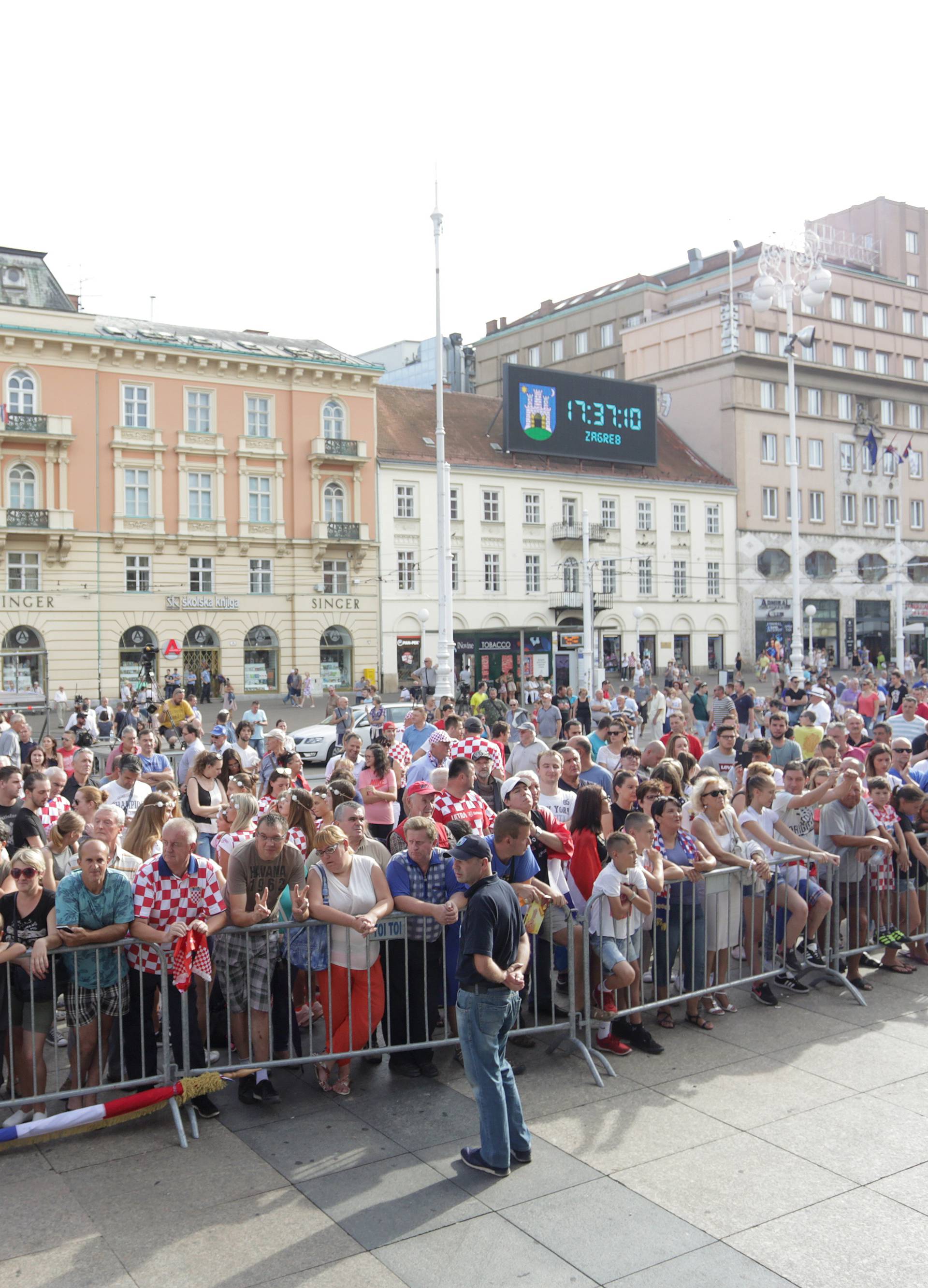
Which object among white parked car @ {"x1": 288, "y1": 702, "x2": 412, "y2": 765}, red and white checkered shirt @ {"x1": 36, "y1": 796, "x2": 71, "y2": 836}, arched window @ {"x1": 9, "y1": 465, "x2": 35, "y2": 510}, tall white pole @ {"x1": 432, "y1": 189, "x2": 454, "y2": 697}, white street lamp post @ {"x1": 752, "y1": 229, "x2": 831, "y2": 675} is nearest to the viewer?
red and white checkered shirt @ {"x1": 36, "y1": 796, "x2": 71, "y2": 836}

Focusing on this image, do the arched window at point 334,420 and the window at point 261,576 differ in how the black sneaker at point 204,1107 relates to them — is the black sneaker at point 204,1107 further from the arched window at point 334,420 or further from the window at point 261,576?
the arched window at point 334,420

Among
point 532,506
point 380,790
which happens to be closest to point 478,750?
point 380,790

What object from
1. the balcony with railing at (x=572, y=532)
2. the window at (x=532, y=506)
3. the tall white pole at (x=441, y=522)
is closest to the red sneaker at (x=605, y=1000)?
the tall white pole at (x=441, y=522)

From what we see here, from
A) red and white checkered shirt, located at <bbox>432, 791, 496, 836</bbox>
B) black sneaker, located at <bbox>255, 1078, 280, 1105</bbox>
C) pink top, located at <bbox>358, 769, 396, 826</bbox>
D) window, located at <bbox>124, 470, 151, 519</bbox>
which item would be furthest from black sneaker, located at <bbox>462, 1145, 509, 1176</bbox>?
window, located at <bbox>124, 470, 151, 519</bbox>

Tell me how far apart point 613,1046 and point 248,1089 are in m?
2.32

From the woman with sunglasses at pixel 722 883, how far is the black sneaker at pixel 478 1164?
2.72 m

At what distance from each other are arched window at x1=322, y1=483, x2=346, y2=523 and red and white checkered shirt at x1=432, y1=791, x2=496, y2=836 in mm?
40104

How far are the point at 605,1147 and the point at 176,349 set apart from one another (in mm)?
42877

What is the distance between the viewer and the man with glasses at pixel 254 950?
6266 mm

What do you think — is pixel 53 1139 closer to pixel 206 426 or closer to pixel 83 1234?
pixel 83 1234

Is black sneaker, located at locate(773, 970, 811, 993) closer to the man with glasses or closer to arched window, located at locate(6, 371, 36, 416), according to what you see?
the man with glasses

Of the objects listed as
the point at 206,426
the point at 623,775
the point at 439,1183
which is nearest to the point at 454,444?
the point at 206,426

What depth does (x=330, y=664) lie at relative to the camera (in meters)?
47.5

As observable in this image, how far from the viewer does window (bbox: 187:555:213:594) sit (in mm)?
44969
